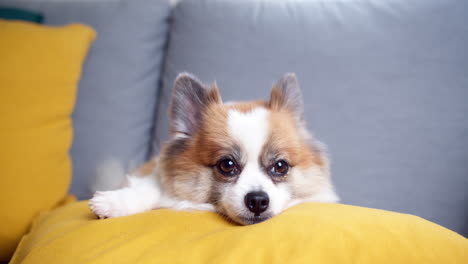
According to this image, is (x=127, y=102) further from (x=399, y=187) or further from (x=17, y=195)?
(x=399, y=187)

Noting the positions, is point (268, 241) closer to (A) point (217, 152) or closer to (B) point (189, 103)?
(A) point (217, 152)

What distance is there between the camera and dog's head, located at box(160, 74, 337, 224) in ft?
4.66

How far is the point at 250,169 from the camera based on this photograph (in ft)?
4.86

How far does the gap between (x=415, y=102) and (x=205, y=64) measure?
1.19 metres

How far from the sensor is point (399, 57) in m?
1.77

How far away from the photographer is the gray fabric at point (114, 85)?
2211 millimetres

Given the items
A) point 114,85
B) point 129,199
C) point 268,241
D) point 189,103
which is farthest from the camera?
point 114,85

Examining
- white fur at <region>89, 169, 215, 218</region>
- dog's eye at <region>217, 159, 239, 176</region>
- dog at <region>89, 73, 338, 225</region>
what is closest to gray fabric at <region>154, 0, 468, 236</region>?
dog at <region>89, 73, 338, 225</region>

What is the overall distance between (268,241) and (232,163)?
0.56 m

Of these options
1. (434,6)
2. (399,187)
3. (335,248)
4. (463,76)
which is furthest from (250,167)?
(434,6)

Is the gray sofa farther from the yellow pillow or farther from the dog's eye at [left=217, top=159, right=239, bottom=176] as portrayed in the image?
the dog's eye at [left=217, top=159, right=239, bottom=176]

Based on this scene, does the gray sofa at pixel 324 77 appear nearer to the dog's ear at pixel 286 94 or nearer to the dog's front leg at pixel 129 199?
the dog's ear at pixel 286 94

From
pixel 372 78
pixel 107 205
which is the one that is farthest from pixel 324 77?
pixel 107 205

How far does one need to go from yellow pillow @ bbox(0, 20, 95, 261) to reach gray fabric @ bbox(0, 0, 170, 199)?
Result: 0.65 feet
